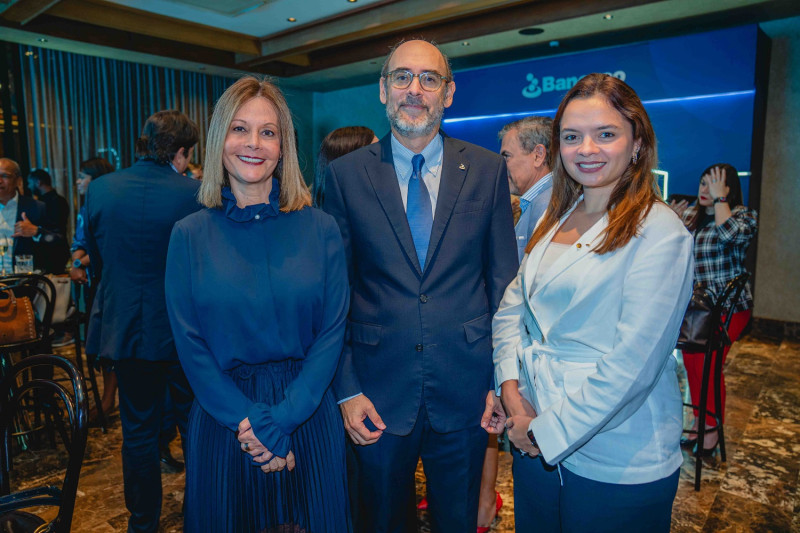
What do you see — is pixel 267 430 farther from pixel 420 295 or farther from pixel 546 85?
pixel 546 85

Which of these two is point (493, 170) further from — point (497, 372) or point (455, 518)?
point (455, 518)

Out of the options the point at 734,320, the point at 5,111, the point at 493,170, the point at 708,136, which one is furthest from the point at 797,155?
the point at 5,111

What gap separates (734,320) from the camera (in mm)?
3441

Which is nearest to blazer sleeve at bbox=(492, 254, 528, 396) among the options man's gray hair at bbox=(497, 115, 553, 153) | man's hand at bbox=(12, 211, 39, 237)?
man's gray hair at bbox=(497, 115, 553, 153)

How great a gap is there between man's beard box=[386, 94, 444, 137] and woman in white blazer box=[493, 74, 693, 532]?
16.7 inches

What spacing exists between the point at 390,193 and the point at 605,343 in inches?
29.3

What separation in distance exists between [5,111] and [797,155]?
29.9ft

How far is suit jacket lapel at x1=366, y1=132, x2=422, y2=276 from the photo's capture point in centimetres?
158

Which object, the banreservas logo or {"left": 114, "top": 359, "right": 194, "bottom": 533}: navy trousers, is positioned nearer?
{"left": 114, "top": 359, "right": 194, "bottom": 533}: navy trousers

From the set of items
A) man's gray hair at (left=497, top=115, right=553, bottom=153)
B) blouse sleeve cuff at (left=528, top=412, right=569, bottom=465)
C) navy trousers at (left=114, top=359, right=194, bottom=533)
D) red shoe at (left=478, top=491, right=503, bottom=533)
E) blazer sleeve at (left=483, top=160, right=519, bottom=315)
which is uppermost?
man's gray hair at (left=497, top=115, right=553, bottom=153)

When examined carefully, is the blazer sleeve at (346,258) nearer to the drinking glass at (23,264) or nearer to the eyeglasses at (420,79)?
the eyeglasses at (420,79)

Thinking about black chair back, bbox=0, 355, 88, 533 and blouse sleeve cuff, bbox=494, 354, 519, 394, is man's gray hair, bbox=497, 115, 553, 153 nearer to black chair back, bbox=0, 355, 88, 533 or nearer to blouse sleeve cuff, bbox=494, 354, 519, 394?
blouse sleeve cuff, bbox=494, 354, 519, 394

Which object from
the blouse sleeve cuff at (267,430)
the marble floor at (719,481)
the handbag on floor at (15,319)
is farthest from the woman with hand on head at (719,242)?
the handbag on floor at (15,319)

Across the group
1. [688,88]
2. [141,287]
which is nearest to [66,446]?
[141,287]
